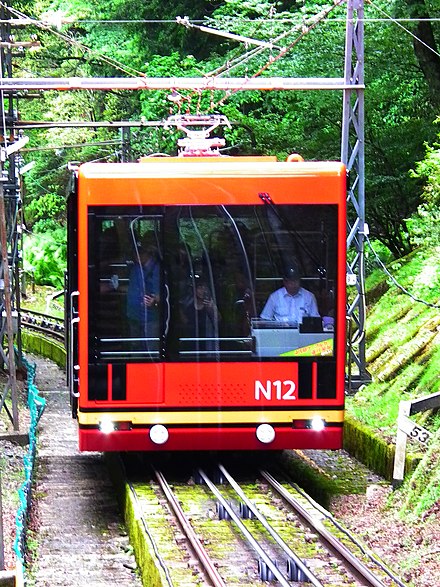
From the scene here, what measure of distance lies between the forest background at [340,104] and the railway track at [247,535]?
1.15 meters

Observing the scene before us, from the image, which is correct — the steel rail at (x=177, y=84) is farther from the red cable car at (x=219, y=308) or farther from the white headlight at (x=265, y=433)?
the white headlight at (x=265, y=433)

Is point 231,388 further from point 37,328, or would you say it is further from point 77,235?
point 37,328

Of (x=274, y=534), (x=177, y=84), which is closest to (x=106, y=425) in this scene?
(x=274, y=534)

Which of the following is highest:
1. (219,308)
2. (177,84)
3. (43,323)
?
(177,84)

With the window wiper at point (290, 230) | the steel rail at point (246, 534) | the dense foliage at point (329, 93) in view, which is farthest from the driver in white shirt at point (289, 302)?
the dense foliage at point (329, 93)

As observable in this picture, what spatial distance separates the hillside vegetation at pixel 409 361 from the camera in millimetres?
10641

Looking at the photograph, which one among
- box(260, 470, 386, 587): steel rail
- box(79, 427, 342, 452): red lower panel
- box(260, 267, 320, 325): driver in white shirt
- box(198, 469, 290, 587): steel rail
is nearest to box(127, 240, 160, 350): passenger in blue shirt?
box(79, 427, 342, 452): red lower panel

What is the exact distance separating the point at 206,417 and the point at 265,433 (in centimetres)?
57

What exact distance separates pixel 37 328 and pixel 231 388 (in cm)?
2251

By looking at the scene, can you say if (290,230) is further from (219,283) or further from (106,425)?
(106,425)

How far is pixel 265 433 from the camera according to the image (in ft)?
36.5

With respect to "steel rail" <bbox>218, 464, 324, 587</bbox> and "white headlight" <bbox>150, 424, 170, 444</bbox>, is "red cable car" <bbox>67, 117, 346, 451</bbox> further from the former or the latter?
"steel rail" <bbox>218, 464, 324, 587</bbox>

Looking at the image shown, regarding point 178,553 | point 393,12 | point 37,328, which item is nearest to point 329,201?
point 178,553

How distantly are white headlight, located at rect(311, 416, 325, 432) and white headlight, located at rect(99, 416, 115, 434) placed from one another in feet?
6.16
